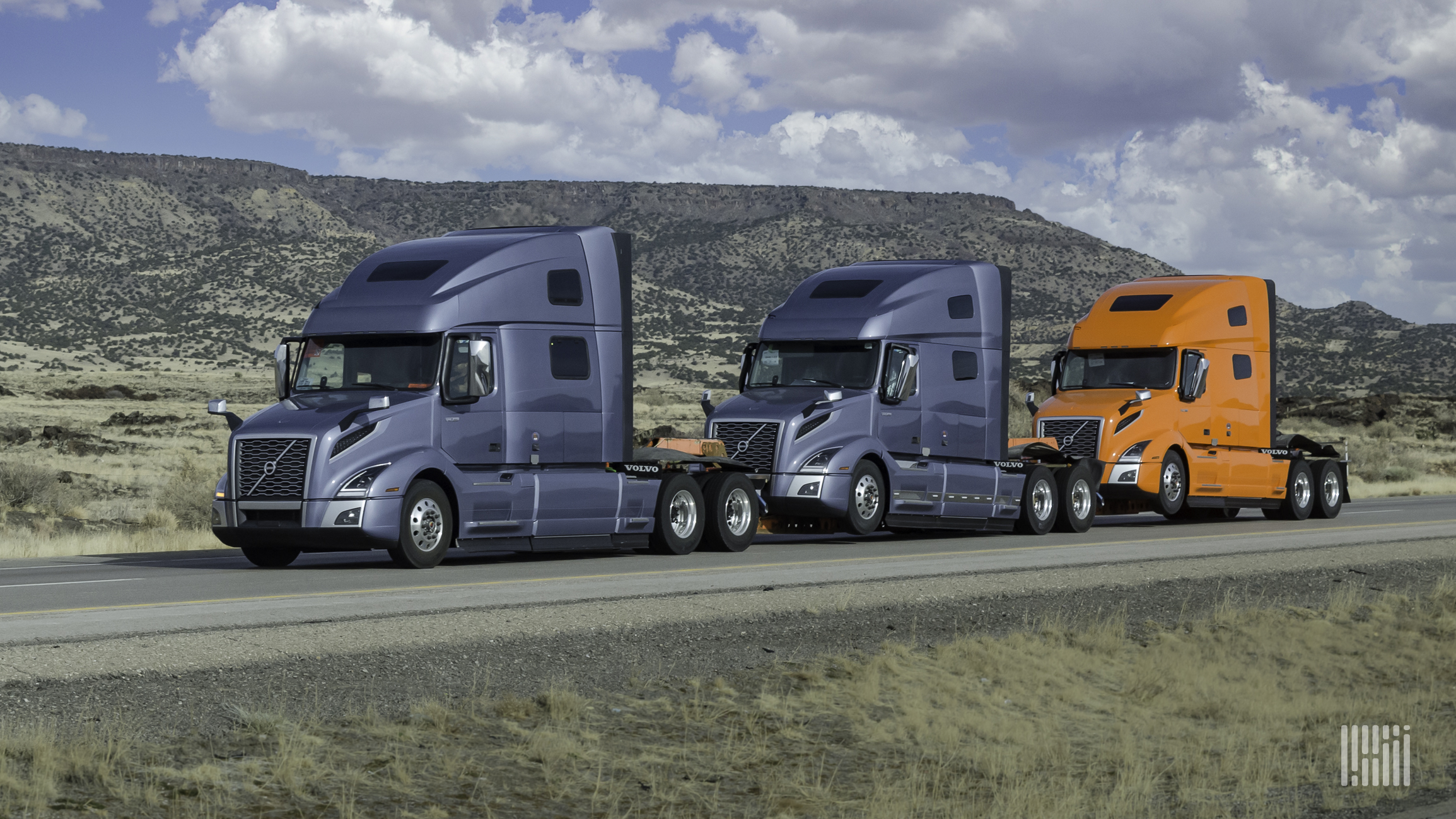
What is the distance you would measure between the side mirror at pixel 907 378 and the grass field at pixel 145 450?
10.1 m

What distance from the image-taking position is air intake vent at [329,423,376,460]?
16281 millimetres

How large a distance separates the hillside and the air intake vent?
73.2m

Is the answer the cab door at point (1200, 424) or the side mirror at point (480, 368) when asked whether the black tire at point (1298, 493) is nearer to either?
the cab door at point (1200, 424)

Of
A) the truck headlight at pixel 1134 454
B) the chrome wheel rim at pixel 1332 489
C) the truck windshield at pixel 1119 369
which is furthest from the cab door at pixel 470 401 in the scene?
the chrome wheel rim at pixel 1332 489

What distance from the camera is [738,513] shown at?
66.9 ft

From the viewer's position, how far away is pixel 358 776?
8.32m

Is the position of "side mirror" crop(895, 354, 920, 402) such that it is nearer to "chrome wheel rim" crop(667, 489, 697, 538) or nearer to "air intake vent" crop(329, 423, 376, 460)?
"chrome wheel rim" crop(667, 489, 697, 538)

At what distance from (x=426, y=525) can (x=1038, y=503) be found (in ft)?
36.1

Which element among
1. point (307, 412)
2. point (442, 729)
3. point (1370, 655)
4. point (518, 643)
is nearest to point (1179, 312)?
point (1370, 655)

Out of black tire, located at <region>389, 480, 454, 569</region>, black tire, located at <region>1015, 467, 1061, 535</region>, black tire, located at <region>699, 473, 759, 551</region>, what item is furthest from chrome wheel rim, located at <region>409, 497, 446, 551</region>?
black tire, located at <region>1015, 467, 1061, 535</region>

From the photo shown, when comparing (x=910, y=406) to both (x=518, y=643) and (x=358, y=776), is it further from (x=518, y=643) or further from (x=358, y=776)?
(x=358, y=776)

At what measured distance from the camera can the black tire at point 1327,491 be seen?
97.1ft

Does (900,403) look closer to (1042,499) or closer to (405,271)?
(1042,499)

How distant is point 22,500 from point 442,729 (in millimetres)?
23061
